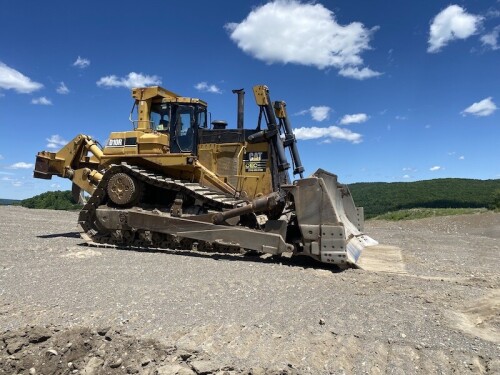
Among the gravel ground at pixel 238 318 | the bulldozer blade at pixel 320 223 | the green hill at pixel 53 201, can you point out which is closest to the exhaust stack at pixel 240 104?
the bulldozer blade at pixel 320 223

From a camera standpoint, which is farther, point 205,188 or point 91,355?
point 205,188

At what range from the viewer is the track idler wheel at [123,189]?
34.4ft

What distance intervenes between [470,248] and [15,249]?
39.6 ft

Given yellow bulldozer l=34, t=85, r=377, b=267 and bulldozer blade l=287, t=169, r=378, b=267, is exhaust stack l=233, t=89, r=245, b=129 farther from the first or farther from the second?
bulldozer blade l=287, t=169, r=378, b=267

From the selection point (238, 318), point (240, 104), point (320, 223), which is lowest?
point (238, 318)

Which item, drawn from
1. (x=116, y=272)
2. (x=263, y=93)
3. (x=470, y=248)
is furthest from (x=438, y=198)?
(x=116, y=272)

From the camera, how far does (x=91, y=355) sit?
14.6 ft

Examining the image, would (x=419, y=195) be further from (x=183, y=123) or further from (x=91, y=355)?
(x=91, y=355)

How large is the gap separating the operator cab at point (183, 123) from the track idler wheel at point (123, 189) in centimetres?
130

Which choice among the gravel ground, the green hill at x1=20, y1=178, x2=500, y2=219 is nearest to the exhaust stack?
the gravel ground

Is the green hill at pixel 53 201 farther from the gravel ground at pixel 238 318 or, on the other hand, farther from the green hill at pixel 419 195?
the gravel ground at pixel 238 318

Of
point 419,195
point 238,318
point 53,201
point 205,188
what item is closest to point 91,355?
point 238,318

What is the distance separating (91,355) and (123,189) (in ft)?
21.3

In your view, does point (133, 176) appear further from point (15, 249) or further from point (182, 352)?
point (182, 352)
